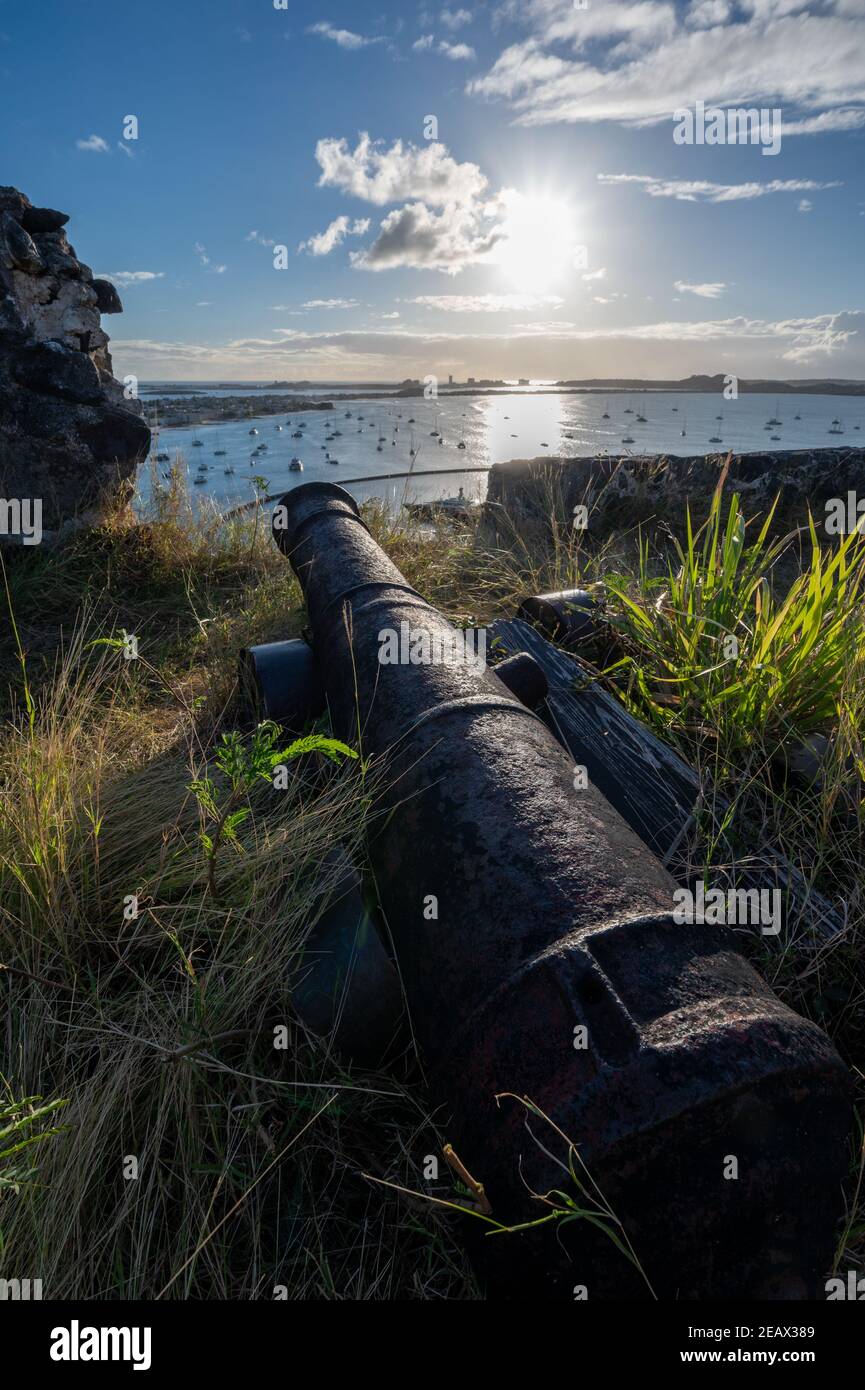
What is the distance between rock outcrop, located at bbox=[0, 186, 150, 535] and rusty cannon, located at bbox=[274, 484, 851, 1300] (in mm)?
6707

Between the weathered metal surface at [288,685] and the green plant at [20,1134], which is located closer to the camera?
the green plant at [20,1134]

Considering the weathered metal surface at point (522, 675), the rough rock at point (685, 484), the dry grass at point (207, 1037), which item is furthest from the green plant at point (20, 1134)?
the rough rock at point (685, 484)

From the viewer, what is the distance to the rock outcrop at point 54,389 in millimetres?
7043

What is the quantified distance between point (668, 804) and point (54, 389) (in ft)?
23.8

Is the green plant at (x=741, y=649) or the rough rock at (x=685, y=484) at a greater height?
the rough rock at (x=685, y=484)

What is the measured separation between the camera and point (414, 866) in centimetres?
208

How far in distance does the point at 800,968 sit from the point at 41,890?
2.64m

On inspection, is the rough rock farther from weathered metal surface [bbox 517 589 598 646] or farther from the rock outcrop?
the rock outcrop

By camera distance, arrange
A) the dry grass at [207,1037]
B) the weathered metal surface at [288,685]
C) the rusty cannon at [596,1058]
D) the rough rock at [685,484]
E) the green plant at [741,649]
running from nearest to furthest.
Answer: the rusty cannon at [596,1058], the dry grass at [207,1037], the green plant at [741,649], the weathered metal surface at [288,685], the rough rock at [685,484]

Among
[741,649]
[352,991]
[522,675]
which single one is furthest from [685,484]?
[352,991]

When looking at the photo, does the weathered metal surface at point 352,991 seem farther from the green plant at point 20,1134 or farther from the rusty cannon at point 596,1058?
the green plant at point 20,1134

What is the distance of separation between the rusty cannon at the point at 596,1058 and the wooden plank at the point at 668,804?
0.82 metres

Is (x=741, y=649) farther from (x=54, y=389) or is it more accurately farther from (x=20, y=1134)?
(x=54, y=389)

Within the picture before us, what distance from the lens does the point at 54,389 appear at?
23.9 feet
